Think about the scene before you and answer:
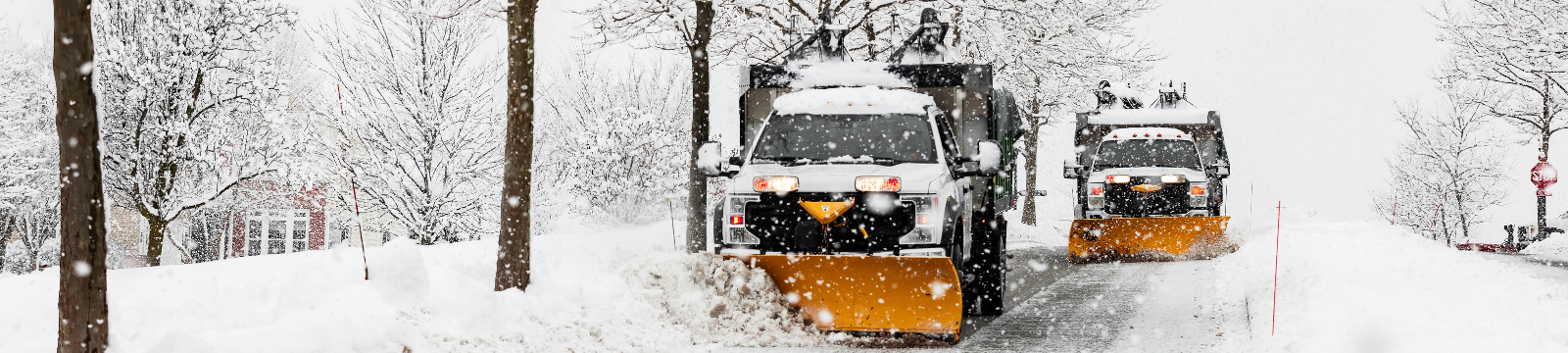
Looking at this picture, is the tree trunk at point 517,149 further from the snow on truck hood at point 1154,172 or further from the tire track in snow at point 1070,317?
the snow on truck hood at point 1154,172

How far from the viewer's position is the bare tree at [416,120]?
20000 mm

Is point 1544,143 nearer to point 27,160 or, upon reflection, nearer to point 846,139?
point 846,139

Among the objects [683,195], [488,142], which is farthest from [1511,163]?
[488,142]

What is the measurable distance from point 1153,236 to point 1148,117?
3.53 m

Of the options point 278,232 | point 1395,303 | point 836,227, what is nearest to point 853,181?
point 836,227

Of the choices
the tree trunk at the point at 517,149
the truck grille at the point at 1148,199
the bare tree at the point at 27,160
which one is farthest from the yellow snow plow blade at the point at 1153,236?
the bare tree at the point at 27,160

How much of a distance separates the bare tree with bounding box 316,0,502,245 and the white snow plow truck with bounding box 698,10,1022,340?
11.4m

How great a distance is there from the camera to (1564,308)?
24.3 ft

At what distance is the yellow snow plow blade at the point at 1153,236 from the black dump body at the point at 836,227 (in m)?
8.12

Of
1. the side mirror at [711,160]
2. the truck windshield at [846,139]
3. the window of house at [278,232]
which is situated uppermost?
the truck windshield at [846,139]

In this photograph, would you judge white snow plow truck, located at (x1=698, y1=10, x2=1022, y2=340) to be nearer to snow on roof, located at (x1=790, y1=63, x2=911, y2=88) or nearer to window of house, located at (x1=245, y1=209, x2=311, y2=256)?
snow on roof, located at (x1=790, y1=63, x2=911, y2=88)

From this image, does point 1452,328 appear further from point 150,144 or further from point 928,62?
point 150,144

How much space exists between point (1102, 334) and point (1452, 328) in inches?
102

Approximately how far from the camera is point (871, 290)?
8.38 meters
